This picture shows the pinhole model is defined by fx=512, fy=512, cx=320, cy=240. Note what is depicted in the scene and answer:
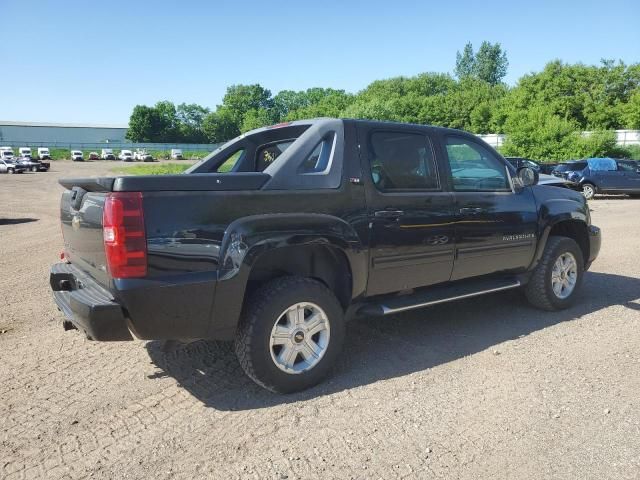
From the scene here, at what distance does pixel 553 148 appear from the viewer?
38.8 m

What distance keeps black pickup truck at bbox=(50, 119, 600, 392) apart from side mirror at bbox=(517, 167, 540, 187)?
1cm

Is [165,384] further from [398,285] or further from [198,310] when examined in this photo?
[398,285]

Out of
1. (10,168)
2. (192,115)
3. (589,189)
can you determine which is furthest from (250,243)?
(192,115)

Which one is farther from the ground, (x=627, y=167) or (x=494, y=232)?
(x=627, y=167)

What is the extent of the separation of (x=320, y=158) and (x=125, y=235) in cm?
153

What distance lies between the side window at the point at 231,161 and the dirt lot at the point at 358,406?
5.74 feet

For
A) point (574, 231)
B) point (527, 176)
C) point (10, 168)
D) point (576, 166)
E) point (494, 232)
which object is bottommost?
point (10, 168)

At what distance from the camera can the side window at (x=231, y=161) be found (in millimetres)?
4980

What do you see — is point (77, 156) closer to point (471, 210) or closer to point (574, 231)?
point (574, 231)

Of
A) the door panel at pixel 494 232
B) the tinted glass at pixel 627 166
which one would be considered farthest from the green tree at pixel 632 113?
the door panel at pixel 494 232

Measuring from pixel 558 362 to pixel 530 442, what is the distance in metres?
1.33

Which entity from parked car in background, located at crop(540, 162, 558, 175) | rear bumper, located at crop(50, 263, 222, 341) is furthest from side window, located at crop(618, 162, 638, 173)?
rear bumper, located at crop(50, 263, 222, 341)

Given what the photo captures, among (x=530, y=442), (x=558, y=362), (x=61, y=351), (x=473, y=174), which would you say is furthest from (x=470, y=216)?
(x=61, y=351)

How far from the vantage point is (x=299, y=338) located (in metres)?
3.55
